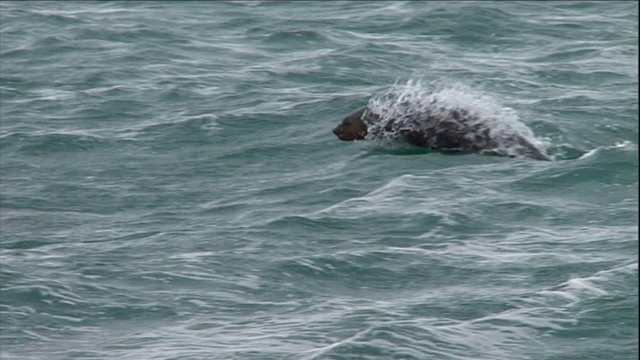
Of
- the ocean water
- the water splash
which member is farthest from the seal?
the ocean water

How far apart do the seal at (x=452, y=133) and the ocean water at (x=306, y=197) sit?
8.0 inches

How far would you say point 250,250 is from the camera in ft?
53.6

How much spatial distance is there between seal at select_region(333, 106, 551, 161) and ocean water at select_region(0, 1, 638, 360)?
0.20m

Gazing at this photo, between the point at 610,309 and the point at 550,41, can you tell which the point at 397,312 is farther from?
the point at 550,41

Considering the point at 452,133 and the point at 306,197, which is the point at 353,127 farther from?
the point at 306,197

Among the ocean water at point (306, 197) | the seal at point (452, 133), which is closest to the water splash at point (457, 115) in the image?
the seal at point (452, 133)

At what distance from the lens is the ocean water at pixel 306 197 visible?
1389 cm

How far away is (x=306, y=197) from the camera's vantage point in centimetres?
1852

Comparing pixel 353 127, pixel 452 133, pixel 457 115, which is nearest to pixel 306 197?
pixel 452 133

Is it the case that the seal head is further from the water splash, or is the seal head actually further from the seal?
the seal

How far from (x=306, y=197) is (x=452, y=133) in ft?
8.97

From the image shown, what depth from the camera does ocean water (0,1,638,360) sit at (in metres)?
13.9

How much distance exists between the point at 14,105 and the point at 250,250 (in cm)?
A: 841

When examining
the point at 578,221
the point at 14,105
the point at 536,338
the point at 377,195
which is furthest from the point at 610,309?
the point at 14,105
